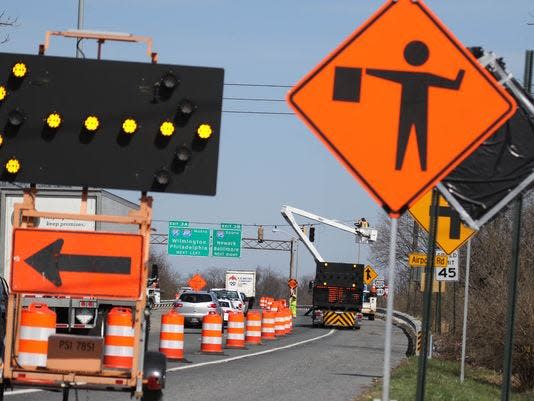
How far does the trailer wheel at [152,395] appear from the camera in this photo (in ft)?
34.5

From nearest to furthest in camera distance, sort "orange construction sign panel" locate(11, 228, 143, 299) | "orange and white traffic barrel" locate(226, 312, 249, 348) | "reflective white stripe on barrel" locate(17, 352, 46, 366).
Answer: "orange construction sign panel" locate(11, 228, 143, 299), "reflective white stripe on barrel" locate(17, 352, 46, 366), "orange and white traffic barrel" locate(226, 312, 249, 348)

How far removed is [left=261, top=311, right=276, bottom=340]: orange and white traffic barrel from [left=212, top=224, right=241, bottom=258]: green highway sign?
39874 mm

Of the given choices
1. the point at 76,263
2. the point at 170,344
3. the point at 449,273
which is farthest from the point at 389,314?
the point at 449,273

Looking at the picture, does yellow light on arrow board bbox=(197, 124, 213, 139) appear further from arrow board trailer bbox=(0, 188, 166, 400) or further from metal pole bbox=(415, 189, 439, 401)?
metal pole bbox=(415, 189, 439, 401)

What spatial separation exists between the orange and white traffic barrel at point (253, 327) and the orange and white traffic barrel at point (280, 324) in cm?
750

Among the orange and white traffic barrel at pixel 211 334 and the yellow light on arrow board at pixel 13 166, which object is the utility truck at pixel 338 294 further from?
the yellow light on arrow board at pixel 13 166

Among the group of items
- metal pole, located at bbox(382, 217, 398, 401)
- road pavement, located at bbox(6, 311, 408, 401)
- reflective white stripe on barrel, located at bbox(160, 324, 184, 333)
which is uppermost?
metal pole, located at bbox(382, 217, 398, 401)

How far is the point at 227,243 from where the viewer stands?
79812mm

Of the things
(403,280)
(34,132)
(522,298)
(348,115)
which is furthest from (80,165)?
(403,280)

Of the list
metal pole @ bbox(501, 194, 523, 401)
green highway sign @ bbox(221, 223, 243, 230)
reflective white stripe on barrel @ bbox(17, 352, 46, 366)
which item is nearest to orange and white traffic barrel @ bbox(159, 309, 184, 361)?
metal pole @ bbox(501, 194, 523, 401)

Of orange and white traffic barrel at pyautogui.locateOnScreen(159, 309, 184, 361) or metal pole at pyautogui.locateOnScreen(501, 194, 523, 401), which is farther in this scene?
orange and white traffic barrel at pyautogui.locateOnScreen(159, 309, 184, 361)

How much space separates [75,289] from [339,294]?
4530 cm

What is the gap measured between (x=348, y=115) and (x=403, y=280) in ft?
308

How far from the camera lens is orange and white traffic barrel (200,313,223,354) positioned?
27.2 metres
